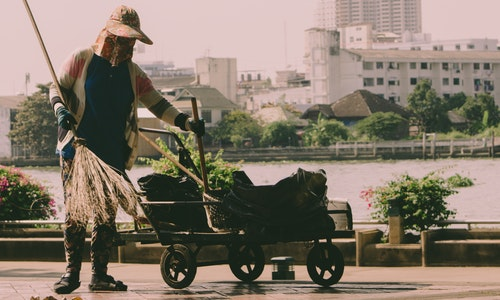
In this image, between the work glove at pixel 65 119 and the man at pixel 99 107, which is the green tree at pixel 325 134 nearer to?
the man at pixel 99 107

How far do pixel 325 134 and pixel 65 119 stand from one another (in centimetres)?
13267

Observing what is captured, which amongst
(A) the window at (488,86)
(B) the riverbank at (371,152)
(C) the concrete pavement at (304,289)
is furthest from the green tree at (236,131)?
(C) the concrete pavement at (304,289)

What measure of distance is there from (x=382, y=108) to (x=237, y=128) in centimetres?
1867

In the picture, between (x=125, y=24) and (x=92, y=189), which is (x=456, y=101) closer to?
(x=125, y=24)

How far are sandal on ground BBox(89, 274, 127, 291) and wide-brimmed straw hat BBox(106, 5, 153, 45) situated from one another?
171 centimetres

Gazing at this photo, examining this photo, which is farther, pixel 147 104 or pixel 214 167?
pixel 214 167

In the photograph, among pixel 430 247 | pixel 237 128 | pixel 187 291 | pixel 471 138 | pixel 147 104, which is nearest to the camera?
pixel 187 291

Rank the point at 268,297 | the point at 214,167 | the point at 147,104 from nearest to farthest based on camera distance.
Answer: the point at 268,297 < the point at 147,104 < the point at 214,167

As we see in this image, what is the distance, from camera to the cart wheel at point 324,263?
29.7 ft

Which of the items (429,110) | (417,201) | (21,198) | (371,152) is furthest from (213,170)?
(429,110)

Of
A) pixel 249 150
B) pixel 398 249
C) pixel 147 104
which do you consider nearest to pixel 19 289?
pixel 147 104

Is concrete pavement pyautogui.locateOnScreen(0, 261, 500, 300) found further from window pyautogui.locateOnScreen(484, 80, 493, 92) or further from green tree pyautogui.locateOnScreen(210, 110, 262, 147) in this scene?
window pyautogui.locateOnScreen(484, 80, 493, 92)

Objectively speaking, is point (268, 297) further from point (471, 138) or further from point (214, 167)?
point (471, 138)

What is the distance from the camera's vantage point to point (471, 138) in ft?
449
